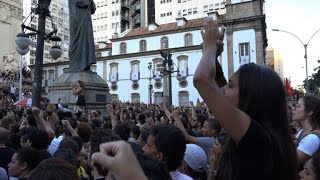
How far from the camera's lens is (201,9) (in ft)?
205

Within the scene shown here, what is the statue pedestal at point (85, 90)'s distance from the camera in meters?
12.4

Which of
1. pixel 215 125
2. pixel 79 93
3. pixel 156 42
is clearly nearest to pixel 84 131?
pixel 215 125

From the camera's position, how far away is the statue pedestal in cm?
1240

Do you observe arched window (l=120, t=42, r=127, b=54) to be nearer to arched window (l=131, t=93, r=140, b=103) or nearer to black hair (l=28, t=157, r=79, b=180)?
arched window (l=131, t=93, r=140, b=103)

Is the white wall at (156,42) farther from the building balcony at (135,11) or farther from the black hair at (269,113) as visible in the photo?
the black hair at (269,113)

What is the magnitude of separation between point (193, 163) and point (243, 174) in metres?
1.89

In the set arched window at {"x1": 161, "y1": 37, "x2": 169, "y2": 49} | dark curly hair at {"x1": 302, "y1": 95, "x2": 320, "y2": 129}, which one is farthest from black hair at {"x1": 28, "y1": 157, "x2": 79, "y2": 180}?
arched window at {"x1": 161, "y1": 37, "x2": 169, "y2": 49}

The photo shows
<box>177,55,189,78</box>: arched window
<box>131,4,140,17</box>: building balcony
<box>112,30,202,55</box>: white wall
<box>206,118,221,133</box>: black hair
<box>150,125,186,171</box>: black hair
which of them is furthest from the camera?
<box>131,4,140,17</box>: building balcony

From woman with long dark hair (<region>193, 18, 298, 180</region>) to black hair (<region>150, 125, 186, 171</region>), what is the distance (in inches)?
46.5

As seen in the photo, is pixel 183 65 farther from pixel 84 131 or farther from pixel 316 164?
pixel 316 164

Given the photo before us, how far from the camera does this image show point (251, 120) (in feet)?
6.58

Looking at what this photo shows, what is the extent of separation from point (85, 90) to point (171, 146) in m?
9.28

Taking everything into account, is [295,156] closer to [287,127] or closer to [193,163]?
[287,127]

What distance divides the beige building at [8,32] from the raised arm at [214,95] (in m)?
41.0
